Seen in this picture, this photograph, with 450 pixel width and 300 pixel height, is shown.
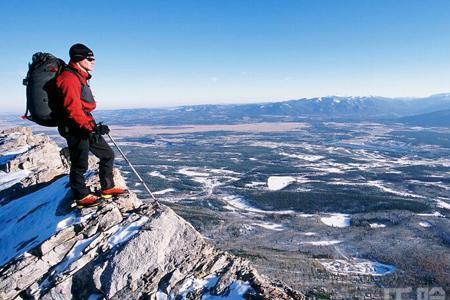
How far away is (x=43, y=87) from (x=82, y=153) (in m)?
2.22

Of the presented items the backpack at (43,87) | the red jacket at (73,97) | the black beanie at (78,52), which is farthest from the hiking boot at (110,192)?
the black beanie at (78,52)

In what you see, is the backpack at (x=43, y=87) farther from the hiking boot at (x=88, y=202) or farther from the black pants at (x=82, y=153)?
the hiking boot at (x=88, y=202)

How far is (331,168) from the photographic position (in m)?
163

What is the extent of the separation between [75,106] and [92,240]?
473 cm

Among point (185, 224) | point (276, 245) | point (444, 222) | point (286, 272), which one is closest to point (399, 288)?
point (286, 272)

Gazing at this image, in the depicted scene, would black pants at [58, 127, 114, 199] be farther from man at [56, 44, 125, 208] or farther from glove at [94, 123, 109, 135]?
glove at [94, 123, 109, 135]

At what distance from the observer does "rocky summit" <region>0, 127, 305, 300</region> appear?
11.8 meters

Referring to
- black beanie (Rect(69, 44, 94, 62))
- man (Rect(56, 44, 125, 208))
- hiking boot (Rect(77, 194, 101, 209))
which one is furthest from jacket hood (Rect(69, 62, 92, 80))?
hiking boot (Rect(77, 194, 101, 209))

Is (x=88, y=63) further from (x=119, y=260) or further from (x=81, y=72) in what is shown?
(x=119, y=260)

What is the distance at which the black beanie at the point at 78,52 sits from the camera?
1082cm

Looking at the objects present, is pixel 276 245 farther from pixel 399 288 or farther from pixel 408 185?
pixel 408 185

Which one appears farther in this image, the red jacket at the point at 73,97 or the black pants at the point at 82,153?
the black pants at the point at 82,153

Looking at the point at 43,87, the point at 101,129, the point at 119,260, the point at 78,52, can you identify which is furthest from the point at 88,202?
the point at 78,52

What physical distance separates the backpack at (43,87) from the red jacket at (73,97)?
35 cm
